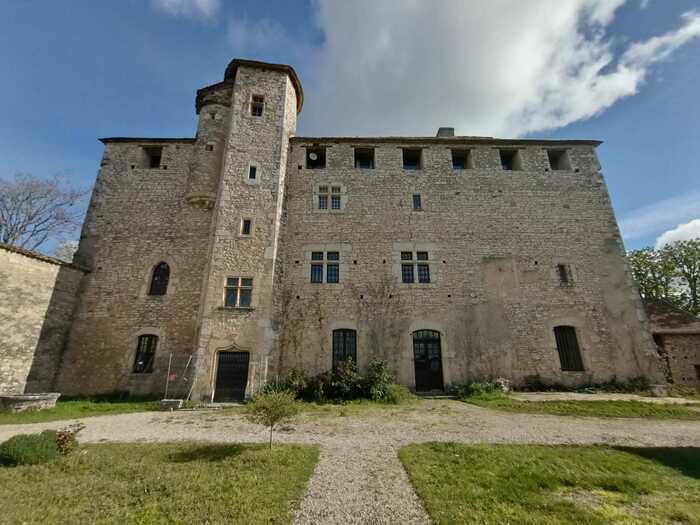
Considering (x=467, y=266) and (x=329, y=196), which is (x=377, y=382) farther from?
(x=329, y=196)

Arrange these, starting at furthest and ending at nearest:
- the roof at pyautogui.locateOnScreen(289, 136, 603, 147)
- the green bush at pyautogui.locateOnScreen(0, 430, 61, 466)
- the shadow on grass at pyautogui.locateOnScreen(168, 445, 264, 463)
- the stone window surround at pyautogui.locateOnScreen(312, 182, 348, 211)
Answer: the roof at pyautogui.locateOnScreen(289, 136, 603, 147) → the stone window surround at pyautogui.locateOnScreen(312, 182, 348, 211) → the shadow on grass at pyautogui.locateOnScreen(168, 445, 264, 463) → the green bush at pyautogui.locateOnScreen(0, 430, 61, 466)

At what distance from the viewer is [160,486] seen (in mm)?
3729

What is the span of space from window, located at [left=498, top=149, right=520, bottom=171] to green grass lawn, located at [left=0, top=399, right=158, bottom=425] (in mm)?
17926

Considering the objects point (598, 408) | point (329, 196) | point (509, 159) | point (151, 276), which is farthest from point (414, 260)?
point (151, 276)

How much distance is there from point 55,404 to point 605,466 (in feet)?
44.9

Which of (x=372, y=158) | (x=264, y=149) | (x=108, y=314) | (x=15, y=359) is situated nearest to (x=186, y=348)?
(x=108, y=314)

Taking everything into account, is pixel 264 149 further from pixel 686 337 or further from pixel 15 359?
pixel 686 337

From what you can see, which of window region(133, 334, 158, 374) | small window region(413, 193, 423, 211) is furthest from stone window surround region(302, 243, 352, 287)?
window region(133, 334, 158, 374)

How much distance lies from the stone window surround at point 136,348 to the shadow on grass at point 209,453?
7.98 m

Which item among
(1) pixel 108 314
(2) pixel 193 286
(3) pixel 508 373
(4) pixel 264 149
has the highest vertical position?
(4) pixel 264 149

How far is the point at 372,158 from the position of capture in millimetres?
15438

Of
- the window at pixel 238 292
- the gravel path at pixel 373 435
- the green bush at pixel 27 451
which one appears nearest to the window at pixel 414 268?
the gravel path at pixel 373 435

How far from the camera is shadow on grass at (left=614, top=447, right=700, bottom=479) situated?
4465mm

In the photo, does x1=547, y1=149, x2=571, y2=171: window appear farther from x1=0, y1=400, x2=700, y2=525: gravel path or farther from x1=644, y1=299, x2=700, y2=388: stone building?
x1=0, y1=400, x2=700, y2=525: gravel path
